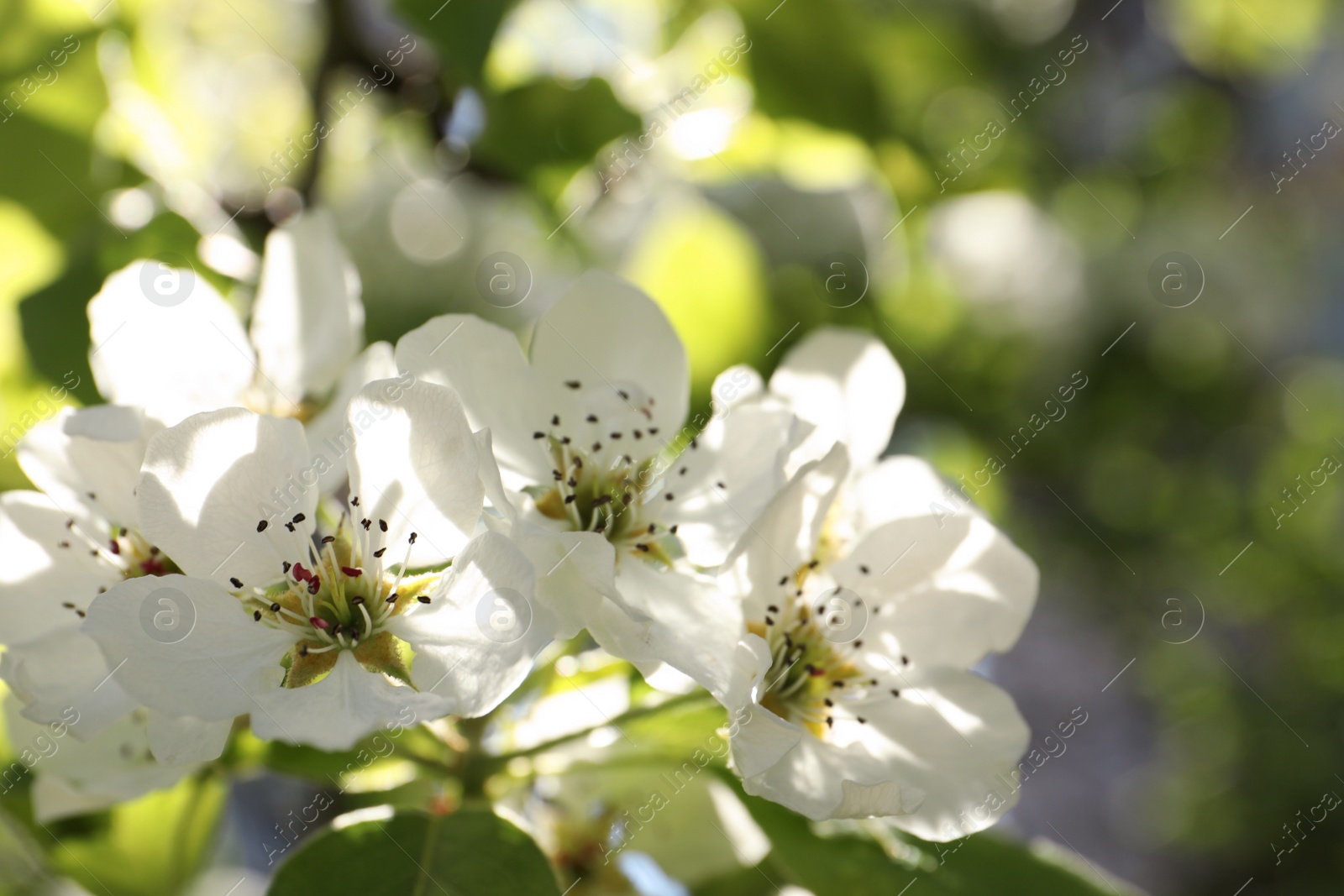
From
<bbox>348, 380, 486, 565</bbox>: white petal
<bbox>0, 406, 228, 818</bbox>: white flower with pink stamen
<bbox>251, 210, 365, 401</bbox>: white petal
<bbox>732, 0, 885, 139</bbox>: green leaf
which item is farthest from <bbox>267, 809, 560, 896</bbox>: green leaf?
<bbox>732, 0, 885, 139</bbox>: green leaf

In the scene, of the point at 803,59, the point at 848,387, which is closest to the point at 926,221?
the point at 803,59

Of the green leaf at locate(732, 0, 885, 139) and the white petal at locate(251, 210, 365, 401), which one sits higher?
the green leaf at locate(732, 0, 885, 139)

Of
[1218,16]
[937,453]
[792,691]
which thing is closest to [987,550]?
[792,691]

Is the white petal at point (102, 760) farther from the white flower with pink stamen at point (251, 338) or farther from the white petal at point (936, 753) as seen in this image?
the white petal at point (936, 753)

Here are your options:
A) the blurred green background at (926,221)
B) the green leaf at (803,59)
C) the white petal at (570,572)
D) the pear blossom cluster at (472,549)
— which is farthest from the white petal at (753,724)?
the green leaf at (803,59)

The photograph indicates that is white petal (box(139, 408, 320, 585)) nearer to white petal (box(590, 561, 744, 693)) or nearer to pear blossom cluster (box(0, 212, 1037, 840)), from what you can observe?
pear blossom cluster (box(0, 212, 1037, 840))

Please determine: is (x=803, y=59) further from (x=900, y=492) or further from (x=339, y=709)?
(x=339, y=709)
